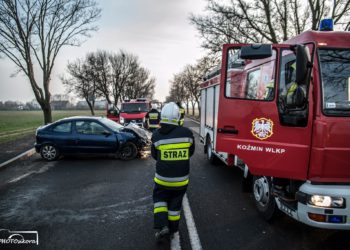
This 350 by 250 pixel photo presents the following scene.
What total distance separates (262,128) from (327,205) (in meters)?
1.19

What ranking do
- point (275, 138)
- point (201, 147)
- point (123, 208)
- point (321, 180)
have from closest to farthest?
point (321, 180), point (275, 138), point (123, 208), point (201, 147)

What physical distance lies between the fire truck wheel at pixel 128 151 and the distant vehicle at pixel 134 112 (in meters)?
7.28

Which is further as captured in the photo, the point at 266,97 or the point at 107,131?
the point at 107,131

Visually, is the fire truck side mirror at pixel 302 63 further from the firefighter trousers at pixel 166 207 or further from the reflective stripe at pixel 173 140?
the firefighter trousers at pixel 166 207

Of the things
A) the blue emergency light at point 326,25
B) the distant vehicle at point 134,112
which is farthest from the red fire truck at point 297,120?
the distant vehicle at point 134,112

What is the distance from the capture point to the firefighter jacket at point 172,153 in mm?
3736

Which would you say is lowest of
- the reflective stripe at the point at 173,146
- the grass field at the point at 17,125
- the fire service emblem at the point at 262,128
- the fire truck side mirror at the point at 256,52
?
the grass field at the point at 17,125

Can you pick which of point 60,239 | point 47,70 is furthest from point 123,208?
point 47,70

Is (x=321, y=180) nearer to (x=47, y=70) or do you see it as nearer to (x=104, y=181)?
(x=104, y=181)

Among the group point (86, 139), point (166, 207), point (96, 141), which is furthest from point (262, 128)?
point (86, 139)

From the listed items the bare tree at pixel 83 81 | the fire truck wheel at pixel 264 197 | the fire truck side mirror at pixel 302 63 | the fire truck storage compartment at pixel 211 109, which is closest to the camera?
the fire truck side mirror at pixel 302 63

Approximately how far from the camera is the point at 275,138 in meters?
3.69

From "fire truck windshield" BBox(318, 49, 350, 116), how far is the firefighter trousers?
219 cm

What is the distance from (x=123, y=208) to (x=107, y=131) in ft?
16.3
